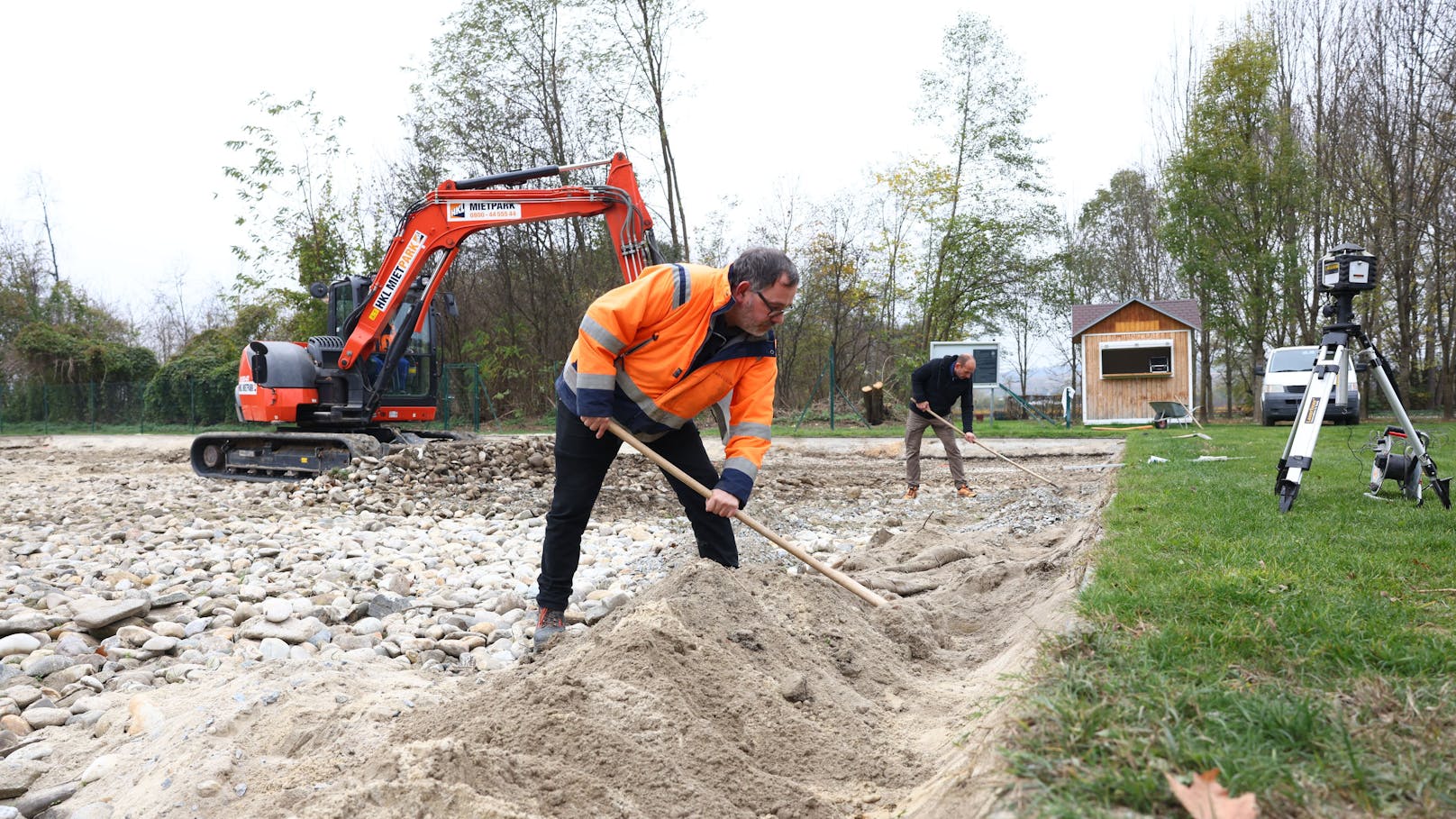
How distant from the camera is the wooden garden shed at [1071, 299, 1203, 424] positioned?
80.0ft

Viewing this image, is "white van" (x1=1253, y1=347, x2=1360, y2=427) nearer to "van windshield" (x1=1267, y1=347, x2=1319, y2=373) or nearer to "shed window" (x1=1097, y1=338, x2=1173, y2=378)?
"van windshield" (x1=1267, y1=347, x2=1319, y2=373)

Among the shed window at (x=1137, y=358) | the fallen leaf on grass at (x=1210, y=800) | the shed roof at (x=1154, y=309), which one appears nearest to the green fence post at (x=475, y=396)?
the shed roof at (x=1154, y=309)

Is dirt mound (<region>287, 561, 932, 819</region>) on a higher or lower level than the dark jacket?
lower

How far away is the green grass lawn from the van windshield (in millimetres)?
18080

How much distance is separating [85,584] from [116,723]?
280 cm

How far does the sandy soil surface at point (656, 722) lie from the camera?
96.3 inches

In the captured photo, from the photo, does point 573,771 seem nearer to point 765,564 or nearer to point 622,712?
point 622,712

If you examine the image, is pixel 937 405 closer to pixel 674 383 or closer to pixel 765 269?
pixel 674 383

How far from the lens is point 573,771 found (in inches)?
99.1

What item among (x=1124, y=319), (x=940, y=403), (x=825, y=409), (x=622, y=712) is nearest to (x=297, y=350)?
(x=940, y=403)

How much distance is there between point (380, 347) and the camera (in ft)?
39.1

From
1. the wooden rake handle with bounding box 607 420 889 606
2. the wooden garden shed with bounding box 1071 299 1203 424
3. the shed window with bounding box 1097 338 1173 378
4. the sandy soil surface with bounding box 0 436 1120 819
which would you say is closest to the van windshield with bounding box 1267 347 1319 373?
the wooden garden shed with bounding box 1071 299 1203 424

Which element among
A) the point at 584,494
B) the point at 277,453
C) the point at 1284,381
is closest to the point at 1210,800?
the point at 584,494

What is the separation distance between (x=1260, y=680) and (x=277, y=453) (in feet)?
39.4
